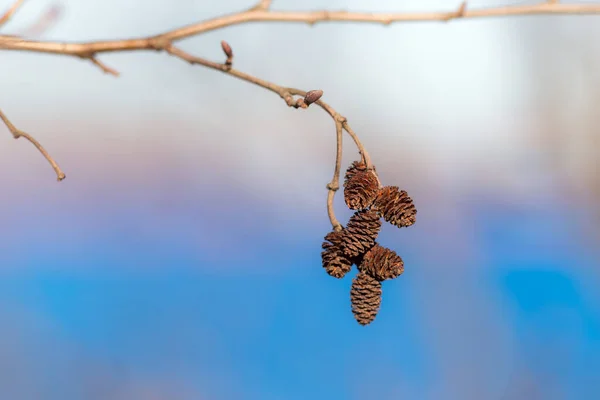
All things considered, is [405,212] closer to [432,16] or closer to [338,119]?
[338,119]

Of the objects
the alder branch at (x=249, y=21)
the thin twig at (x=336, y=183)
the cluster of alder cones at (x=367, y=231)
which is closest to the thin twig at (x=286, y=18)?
the alder branch at (x=249, y=21)

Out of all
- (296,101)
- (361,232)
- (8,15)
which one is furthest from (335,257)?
(8,15)

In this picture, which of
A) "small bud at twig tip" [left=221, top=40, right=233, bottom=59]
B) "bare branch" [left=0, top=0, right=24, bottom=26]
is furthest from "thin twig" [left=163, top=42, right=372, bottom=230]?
"bare branch" [left=0, top=0, right=24, bottom=26]

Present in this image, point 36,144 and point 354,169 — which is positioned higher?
point 354,169

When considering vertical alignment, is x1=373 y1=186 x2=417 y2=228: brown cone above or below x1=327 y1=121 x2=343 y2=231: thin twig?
above

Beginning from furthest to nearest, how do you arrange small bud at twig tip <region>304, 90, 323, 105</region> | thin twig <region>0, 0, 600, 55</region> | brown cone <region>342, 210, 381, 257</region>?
brown cone <region>342, 210, 381, 257</region>
small bud at twig tip <region>304, 90, 323, 105</region>
thin twig <region>0, 0, 600, 55</region>

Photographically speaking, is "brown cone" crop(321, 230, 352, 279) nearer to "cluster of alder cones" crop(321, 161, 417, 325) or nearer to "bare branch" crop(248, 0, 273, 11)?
"cluster of alder cones" crop(321, 161, 417, 325)

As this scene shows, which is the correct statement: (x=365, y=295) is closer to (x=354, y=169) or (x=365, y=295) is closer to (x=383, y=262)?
(x=383, y=262)
